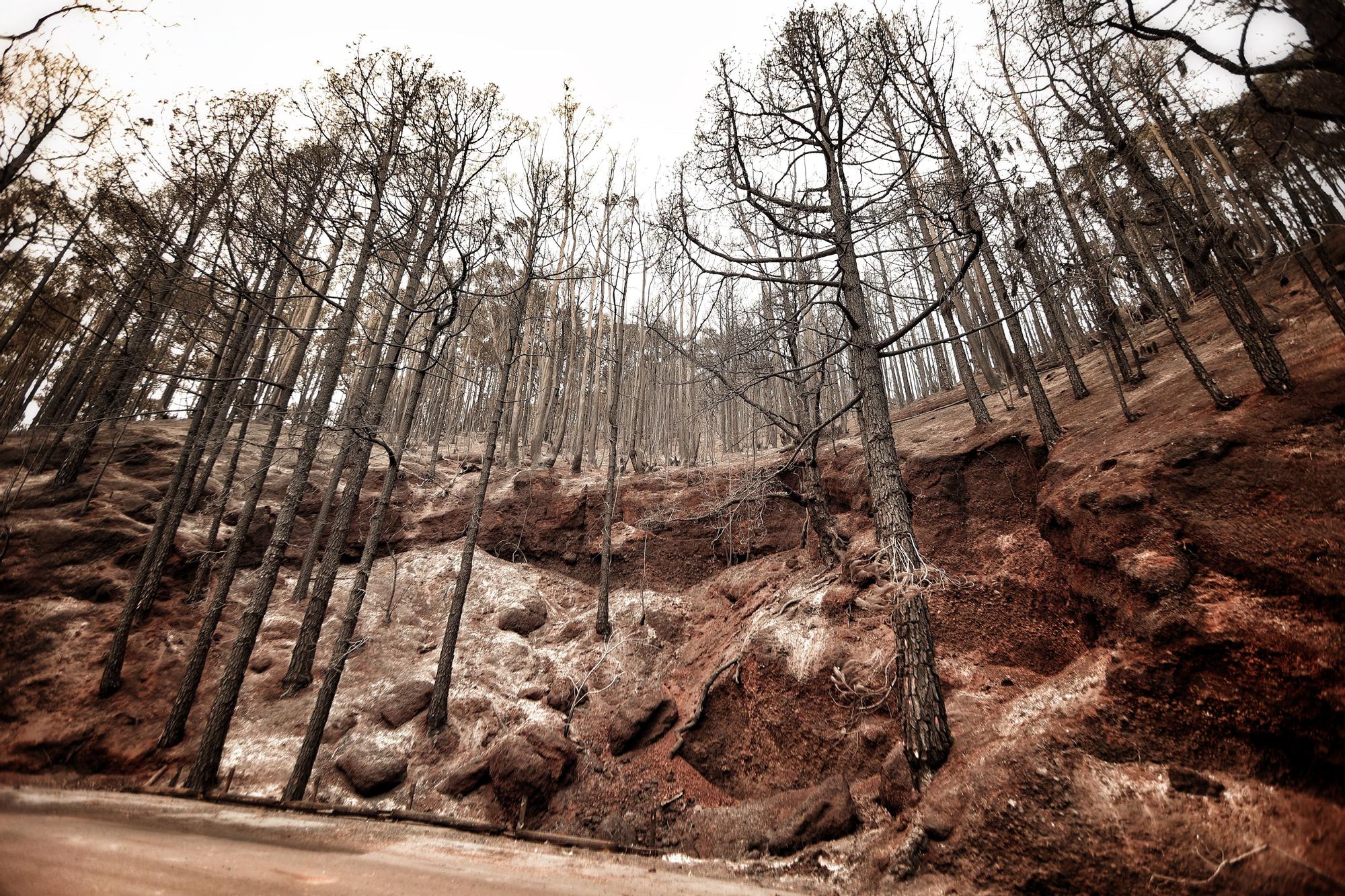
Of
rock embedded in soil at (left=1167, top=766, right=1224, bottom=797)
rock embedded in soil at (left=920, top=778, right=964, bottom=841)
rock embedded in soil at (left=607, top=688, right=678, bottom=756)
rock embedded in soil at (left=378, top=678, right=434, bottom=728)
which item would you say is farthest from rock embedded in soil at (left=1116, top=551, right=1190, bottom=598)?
rock embedded in soil at (left=378, top=678, right=434, bottom=728)

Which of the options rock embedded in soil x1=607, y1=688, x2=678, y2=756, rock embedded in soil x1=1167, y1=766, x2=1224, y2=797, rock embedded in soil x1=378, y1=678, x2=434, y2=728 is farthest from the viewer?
rock embedded in soil x1=378, y1=678, x2=434, y2=728

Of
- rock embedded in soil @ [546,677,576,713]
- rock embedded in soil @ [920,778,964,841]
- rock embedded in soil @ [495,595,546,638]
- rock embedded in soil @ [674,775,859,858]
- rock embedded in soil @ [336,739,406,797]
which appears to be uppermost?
rock embedded in soil @ [920,778,964,841]

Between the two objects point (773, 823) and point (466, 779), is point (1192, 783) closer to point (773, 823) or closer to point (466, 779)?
point (773, 823)

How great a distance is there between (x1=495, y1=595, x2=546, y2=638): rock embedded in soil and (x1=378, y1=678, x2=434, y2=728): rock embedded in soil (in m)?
2.54

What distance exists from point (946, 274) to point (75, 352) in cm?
3021

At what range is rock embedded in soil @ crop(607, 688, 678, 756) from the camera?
8.08m

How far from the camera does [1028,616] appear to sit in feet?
22.6

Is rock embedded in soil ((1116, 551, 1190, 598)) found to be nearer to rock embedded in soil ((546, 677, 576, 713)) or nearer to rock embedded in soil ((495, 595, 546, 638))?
rock embedded in soil ((546, 677, 576, 713))

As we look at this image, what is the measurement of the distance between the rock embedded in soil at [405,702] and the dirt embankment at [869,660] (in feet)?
0.20

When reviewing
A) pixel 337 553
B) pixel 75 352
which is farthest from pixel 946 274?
pixel 75 352

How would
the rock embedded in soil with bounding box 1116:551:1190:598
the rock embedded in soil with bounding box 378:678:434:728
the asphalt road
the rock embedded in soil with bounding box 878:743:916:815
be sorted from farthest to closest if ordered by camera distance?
the rock embedded in soil with bounding box 378:678:434:728
the rock embedded in soil with bounding box 1116:551:1190:598
the rock embedded in soil with bounding box 878:743:916:815
the asphalt road

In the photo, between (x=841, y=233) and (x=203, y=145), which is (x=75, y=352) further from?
(x=841, y=233)

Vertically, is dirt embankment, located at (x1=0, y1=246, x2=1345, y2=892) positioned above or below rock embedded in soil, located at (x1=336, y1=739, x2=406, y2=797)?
above

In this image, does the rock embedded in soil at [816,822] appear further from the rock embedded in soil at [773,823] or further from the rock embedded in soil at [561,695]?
the rock embedded in soil at [561,695]
